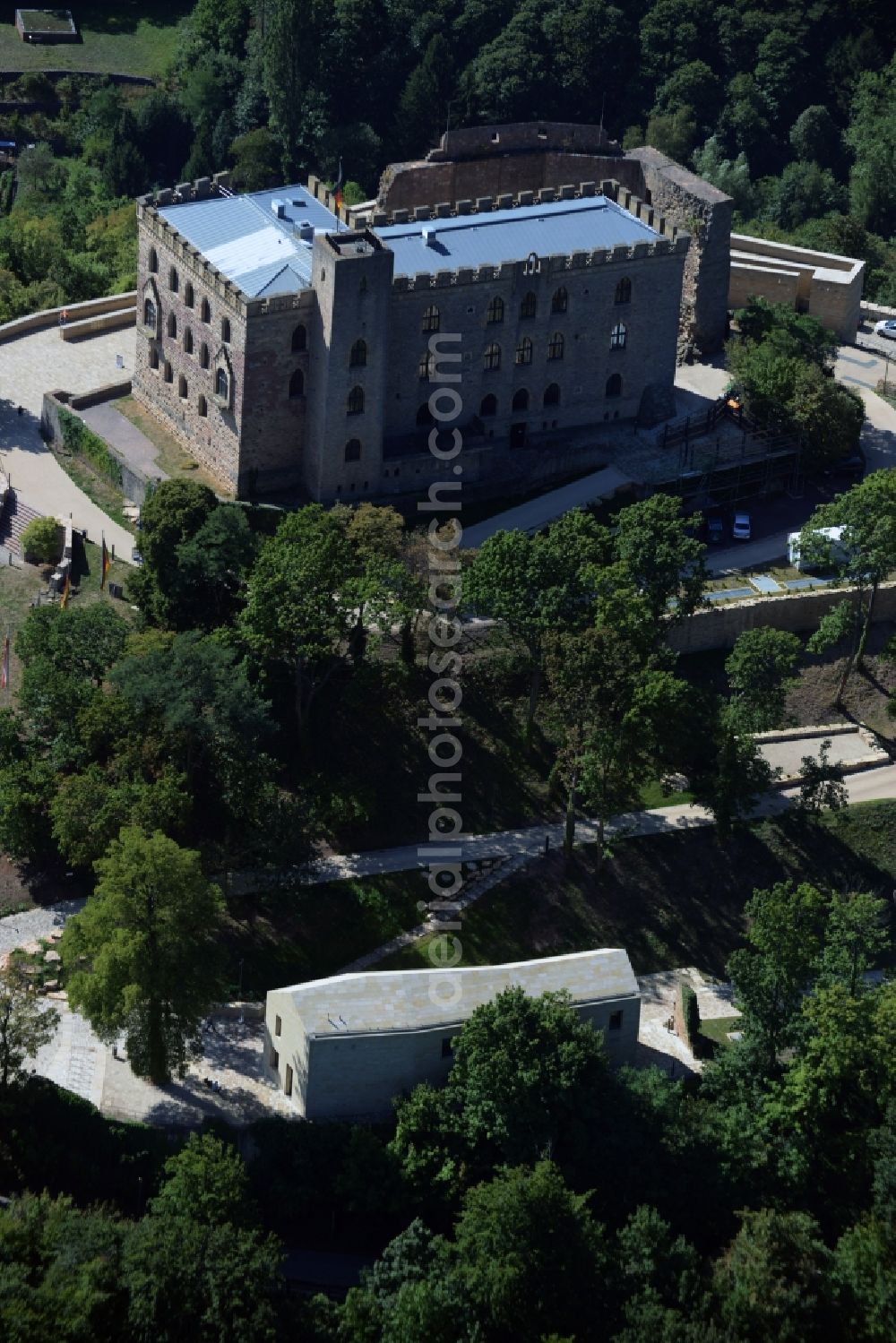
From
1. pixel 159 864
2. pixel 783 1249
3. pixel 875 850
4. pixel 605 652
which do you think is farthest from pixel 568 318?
pixel 783 1249

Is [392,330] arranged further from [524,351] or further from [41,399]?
[41,399]

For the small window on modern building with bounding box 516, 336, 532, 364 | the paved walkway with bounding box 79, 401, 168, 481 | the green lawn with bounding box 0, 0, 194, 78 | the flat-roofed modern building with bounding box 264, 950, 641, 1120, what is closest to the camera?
the flat-roofed modern building with bounding box 264, 950, 641, 1120

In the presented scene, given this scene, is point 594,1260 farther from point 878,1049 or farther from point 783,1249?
point 878,1049

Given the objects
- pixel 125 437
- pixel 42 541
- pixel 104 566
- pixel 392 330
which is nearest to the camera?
pixel 104 566

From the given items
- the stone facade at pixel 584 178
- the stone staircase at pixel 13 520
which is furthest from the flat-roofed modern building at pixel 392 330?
the stone staircase at pixel 13 520

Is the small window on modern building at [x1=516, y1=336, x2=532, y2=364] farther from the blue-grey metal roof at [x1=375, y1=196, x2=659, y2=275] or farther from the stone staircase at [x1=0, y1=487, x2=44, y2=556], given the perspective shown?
the stone staircase at [x1=0, y1=487, x2=44, y2=556]

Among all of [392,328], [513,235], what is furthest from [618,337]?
[392,328]

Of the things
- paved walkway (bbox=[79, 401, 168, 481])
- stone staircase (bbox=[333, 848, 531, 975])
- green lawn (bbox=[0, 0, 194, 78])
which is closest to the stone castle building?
paved walkway (bbox=[79, 401, 168, 481])
